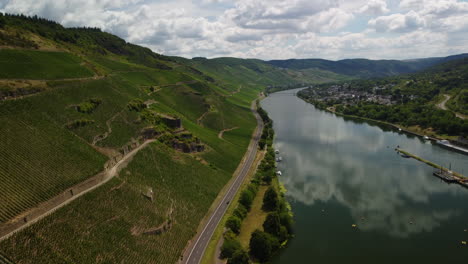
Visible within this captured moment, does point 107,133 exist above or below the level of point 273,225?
above

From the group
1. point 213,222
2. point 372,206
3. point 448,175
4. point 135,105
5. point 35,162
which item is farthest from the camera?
point 448,175

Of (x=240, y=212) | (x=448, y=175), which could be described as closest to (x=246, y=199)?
(x=240, y=212)

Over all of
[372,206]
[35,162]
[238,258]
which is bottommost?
[372,206]

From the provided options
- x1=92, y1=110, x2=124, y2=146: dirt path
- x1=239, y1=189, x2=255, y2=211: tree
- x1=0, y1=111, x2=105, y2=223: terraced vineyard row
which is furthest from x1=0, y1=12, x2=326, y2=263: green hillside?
x1=239, y1=189, x2=255, y2=211: tree

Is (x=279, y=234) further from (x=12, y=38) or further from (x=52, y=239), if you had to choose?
(x=12, y=38)

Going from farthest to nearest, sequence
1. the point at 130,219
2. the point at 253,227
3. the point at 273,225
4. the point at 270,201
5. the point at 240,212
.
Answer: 1. the point at 270,201
2. the point at 240,212
3. the point at 253,227
4. the point at 273,225
5. the point at 130,219

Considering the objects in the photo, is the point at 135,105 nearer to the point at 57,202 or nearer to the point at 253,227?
the point at 57,202

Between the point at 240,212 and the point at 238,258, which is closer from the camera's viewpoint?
the point at 238,258

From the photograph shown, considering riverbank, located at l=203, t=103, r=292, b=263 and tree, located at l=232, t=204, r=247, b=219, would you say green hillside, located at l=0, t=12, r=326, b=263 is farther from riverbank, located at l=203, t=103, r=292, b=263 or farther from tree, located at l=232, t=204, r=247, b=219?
tree, located at l=232, t=204, r=247, b=219
